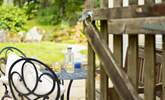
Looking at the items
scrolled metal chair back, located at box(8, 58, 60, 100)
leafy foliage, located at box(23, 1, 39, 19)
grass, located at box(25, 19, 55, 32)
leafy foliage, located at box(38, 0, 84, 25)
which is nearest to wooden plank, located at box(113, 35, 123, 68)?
scrolled metal chair back, located at box(8, 58, 60, 100)

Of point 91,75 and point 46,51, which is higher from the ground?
point 91,75

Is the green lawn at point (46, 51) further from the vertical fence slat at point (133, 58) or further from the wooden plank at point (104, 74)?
the vertical fence slat at point (133, 58)

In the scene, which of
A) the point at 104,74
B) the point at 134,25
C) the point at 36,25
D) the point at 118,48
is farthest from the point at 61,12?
the point at 134,25

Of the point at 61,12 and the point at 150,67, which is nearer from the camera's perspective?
the point at 150,67

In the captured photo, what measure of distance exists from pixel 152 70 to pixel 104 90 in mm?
637

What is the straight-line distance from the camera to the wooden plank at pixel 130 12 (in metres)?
2.01

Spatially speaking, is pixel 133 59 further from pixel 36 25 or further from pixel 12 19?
pixel 36 25

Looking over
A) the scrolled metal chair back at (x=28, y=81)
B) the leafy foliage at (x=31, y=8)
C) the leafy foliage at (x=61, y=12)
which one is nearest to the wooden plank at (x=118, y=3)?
the scrolled metal chair back at (x=28, y=81)

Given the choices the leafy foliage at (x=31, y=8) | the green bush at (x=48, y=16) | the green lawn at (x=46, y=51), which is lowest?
the green lawn at (x=46, y=51)

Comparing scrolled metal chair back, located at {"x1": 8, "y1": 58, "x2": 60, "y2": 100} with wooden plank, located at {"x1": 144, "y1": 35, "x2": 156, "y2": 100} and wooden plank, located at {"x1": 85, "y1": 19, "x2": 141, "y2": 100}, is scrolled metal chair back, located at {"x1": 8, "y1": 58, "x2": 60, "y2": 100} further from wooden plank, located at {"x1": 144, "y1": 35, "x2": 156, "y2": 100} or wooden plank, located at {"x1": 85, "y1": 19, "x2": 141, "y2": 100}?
wooden plank, located at {"x1": 144, "y1": 35, "x2": 156, "y2": 100}

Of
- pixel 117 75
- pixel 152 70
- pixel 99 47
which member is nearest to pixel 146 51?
pixel 152 70

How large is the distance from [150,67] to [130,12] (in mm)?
317

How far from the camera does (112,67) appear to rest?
240 centimetres

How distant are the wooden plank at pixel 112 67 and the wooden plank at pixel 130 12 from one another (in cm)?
12
